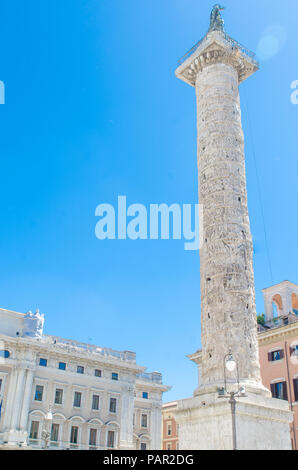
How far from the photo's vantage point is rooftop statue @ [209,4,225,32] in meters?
21.0

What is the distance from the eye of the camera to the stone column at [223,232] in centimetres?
1488

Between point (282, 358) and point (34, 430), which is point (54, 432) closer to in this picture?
point (34, 430)

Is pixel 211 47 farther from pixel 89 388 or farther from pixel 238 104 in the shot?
pixel 89 388

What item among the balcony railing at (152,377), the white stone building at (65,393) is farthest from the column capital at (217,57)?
the balcony railing at (152,377)

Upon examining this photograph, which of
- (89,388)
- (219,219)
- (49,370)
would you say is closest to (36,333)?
(49,370)

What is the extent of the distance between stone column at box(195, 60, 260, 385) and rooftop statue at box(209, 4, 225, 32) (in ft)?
6.93

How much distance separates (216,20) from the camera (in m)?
21.5

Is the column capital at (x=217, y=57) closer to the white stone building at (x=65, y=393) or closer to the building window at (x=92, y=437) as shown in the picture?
the white stone building at (x=65, y=393)

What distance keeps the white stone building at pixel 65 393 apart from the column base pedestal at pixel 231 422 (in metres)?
21.0

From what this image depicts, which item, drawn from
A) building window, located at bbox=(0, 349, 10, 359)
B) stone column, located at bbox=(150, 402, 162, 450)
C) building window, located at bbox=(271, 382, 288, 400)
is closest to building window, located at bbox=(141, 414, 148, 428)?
stone column, located at bbox=(150, 402, 162, 450)

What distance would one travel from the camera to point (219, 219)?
54.4 feet

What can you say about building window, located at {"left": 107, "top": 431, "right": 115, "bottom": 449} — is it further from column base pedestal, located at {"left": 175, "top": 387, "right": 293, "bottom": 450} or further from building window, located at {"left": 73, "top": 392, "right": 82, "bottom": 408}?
column base pedestal, located at {"left": 175, "top": 387, "right": 293, "bottom": 450}

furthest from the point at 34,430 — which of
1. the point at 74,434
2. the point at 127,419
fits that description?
the point at 127,419
